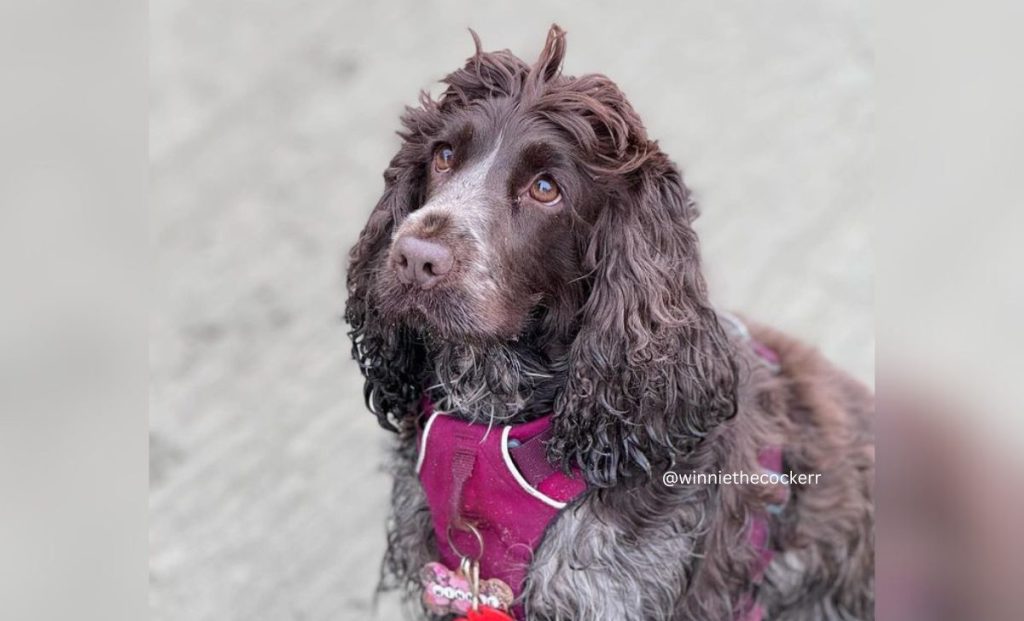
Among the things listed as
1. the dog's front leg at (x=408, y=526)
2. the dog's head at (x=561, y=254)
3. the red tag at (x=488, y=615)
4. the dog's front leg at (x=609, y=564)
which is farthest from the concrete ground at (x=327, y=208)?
the red tag at (x=488, y=615)

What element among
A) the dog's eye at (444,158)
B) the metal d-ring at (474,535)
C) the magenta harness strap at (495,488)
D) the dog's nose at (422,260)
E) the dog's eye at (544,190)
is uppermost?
the dog's eye at (444,158)

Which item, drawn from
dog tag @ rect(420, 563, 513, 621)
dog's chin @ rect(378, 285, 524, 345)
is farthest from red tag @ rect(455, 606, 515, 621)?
dog's chin @ rect(378, 285, 524, 345)

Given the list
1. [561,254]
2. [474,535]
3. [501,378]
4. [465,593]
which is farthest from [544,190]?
[465,593]

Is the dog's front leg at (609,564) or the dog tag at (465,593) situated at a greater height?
the dog's front leg at (609,564)

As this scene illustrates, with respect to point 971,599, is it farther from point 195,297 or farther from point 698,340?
point 195,297

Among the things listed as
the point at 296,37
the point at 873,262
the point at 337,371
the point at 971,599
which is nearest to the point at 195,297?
the point at 337,371

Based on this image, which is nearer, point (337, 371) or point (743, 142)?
point (743, 142)

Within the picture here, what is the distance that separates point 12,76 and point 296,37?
0.65m

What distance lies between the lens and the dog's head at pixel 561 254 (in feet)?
3.99

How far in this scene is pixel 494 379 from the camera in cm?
137

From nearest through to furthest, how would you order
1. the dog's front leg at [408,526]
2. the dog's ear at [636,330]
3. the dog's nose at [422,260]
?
the dog's nose at [422,260] < the dog's ear at [636,330] < the dog's front leg at [408,526]

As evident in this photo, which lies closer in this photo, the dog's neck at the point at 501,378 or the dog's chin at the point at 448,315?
the dog's chin at the point at 448,315

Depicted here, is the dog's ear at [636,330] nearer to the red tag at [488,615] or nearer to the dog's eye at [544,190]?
the dog's eye at [544,190]

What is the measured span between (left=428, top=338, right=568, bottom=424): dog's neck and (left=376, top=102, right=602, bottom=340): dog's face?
74 millimetres
